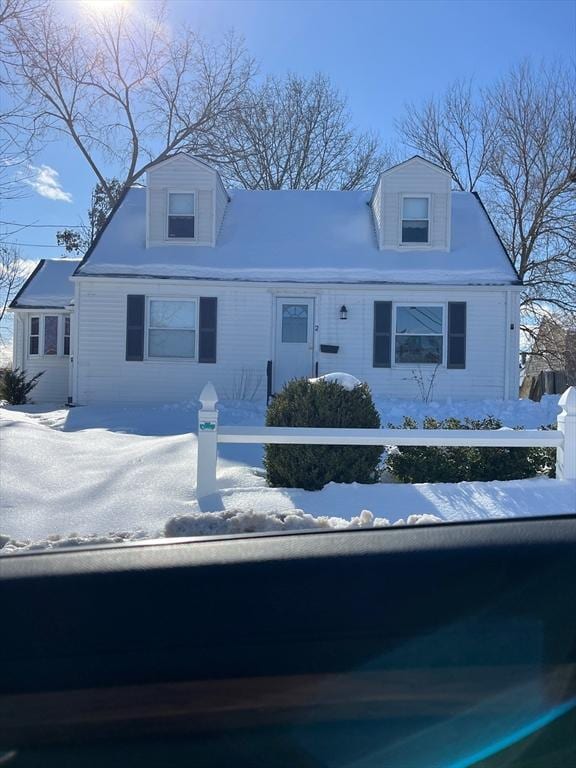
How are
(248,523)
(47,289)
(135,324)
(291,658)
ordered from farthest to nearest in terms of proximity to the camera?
1. (47,289)
2. (135,324)
3. (248,523)
4. (291,658)

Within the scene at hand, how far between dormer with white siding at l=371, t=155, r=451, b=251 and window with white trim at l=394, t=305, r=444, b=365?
1662 millimetres

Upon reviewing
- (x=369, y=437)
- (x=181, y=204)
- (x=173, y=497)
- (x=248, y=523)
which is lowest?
(x=173, y=497)

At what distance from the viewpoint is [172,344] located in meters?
15.6

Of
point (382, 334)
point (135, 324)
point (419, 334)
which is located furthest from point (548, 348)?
point (135, 324)

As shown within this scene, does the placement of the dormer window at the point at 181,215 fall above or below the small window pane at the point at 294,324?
above

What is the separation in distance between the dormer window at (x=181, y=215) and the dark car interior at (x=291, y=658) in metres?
15.1

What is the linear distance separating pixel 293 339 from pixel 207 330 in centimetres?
191

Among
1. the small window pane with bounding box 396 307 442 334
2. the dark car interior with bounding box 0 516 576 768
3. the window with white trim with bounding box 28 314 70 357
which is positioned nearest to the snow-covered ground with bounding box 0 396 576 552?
the dark car interior with bounding box 0 516 576 768

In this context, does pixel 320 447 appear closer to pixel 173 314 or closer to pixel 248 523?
pixel 248 523

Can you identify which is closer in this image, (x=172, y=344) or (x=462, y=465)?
(x=462, y=465)

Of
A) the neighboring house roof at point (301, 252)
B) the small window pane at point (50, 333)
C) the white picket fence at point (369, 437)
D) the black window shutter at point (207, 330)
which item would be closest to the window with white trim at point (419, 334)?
the neighboring house roof at point (301, 252)

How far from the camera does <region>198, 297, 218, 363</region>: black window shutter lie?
15.4 metres

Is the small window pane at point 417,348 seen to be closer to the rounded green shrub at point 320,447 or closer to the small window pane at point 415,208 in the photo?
the small window pane at point 415,208

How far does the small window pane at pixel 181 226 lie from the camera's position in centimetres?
1619
